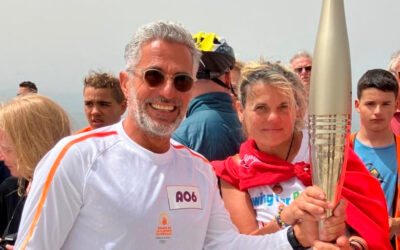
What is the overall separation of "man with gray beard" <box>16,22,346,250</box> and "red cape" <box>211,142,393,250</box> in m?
0.42

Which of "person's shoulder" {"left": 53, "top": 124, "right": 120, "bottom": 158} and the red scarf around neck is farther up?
"person's shoulder" {"left": 53, "top": 124, "right": 120, "bottom": 158}

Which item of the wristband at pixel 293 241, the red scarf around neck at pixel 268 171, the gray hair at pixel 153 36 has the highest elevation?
the gray hair at pixel 153 36

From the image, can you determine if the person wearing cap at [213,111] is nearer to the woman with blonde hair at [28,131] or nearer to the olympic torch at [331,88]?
the woman with blonde hair at [28,131]

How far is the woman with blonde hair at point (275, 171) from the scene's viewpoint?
8.73 ft

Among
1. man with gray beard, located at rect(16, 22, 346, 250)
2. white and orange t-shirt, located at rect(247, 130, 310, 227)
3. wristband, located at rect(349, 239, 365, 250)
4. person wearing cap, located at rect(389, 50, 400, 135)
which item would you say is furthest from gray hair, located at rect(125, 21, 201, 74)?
person wearing cap, located at rect(389, 50, 400, 135)

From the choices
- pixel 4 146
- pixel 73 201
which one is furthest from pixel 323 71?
pixel 4 146

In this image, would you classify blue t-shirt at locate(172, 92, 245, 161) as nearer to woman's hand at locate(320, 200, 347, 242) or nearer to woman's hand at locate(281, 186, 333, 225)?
woman's hand at locate(281, 186, 333, 225)

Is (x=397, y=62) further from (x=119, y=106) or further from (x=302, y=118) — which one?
(x=119, y=106)

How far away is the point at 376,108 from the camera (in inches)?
166

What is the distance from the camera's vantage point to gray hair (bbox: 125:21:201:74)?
217 centimetres

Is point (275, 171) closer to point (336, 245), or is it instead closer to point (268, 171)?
point (268, 171)

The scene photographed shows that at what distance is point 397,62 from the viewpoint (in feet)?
16.7

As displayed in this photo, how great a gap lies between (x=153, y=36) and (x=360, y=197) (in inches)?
60.1

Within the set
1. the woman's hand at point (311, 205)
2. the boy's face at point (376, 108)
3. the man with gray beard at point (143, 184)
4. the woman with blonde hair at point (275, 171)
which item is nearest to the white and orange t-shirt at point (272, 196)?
the woman with blonde hair at point (275, 171)
